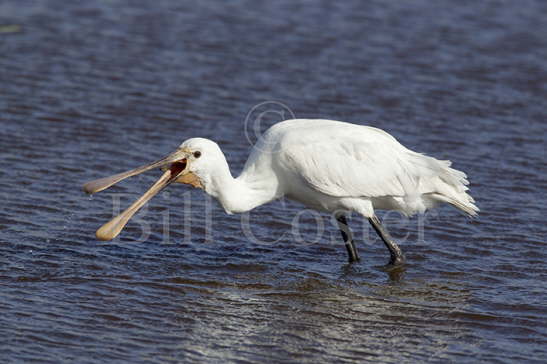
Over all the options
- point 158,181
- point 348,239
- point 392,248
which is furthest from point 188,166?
point 392,248

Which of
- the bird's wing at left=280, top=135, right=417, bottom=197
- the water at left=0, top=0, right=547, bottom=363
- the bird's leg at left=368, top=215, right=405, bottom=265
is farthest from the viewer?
the bird's leg at left=368, top=215, right=405, bottom=265

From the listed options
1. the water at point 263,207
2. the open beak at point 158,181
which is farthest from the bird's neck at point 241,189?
the water at point 263,207

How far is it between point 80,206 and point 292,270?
8.08ft

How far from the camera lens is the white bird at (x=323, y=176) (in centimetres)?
909

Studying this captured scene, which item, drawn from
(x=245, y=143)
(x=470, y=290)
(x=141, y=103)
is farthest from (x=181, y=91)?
(x=470, y=290)

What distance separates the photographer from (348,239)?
9.84m

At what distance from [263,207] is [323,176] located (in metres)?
1.95

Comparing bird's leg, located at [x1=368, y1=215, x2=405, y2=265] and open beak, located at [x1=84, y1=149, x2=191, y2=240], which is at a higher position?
open beak, located at [x1=84, y1=149, x2=191, y2=240]

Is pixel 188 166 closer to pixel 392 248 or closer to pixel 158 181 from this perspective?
pixel 158 181

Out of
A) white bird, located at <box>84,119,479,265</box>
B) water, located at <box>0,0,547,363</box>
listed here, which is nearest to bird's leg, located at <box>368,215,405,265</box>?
white bird, located at <box>84,119,479,265</box>

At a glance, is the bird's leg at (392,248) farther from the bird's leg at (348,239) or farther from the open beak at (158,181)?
the open beak at (158,181)

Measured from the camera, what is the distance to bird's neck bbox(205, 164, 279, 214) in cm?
911

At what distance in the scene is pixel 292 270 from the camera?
9.64 m

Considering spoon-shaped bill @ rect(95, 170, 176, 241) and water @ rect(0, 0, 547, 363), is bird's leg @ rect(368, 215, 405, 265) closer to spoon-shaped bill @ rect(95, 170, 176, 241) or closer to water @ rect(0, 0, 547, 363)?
water @ rect(0, 0, 547, 363)
